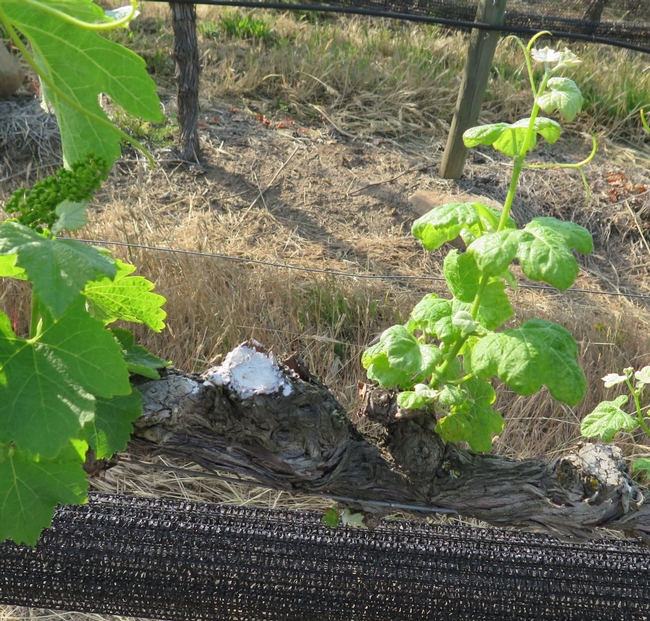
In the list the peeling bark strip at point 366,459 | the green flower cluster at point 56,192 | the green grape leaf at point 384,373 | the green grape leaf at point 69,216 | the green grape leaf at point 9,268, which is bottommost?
the peeling bark strip at point 366,459

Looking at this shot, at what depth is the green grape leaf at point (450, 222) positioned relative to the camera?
1.23m

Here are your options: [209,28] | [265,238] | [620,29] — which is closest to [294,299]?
[265,238]

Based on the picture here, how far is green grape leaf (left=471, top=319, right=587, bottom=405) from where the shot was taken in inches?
46.1

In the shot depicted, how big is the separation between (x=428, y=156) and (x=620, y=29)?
148 cm

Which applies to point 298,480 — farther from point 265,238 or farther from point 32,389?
point 265,238

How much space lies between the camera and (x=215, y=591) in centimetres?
160

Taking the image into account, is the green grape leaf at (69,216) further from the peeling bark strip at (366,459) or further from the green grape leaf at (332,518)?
the green grape leaf at (332,518)

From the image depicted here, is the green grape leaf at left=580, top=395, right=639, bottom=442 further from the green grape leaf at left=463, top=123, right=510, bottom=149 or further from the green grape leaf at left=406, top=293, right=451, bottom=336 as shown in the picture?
the green grape leaf at left=463, top=123, right=510, bottom=149

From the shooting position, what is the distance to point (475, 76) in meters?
3.64

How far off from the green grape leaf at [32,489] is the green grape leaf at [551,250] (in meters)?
0.86

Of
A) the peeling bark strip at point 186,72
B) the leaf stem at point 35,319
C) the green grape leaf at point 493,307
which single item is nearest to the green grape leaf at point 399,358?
the green grape leaf at point 493,307

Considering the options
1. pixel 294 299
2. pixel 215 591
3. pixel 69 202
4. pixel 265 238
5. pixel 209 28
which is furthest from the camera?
pixel 209 28

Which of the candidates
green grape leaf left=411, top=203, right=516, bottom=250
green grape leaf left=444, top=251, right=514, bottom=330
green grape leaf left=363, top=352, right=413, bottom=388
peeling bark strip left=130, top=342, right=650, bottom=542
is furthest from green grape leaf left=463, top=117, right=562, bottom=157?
peeling bark strip left=130, top=342, right=650, bottom=542

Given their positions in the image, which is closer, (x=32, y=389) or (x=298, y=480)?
(x=32, y=389)
